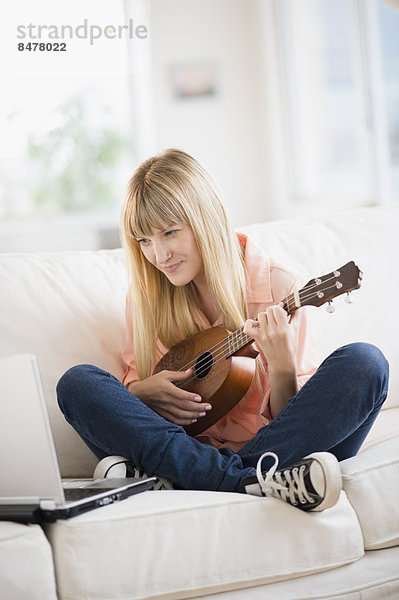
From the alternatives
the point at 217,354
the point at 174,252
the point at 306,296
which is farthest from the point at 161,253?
the point at 306,296

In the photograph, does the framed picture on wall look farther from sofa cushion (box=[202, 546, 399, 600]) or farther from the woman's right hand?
sofa cushion (box=[202, 546, 399, 600])

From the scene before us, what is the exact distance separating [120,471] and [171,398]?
0.75 ft

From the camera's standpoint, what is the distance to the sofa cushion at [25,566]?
1.06 m

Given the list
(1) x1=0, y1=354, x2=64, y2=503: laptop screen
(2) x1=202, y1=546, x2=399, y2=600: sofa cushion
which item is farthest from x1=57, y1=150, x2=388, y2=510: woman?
(1) x1=0, y1=354, x2=64, y2=503: laptop screen

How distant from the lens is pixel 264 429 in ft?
4.58

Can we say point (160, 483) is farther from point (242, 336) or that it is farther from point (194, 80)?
point (194, 80)

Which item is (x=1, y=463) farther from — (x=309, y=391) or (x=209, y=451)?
(x=309, y=391)

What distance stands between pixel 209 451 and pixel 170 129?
2.86 meters

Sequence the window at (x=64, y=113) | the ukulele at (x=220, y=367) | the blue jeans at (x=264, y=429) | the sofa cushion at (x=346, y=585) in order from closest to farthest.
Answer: the sofa cushion at (x=346, y=585)
the blue jeans at (x=264, y=429)
the ukulele at (x=220, y=367)
the window at (x=64, y=113)

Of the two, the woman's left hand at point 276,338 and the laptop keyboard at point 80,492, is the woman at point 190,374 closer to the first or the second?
the woman's left hand at point 276,338

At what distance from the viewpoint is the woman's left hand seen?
1396 millimetres

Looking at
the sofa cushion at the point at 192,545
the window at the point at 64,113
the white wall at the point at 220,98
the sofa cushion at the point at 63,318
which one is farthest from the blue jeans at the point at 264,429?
the white wall at the point at 220,98

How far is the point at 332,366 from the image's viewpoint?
1.32m

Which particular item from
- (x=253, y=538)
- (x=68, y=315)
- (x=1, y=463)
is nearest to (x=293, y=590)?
(x=253, y=538)
